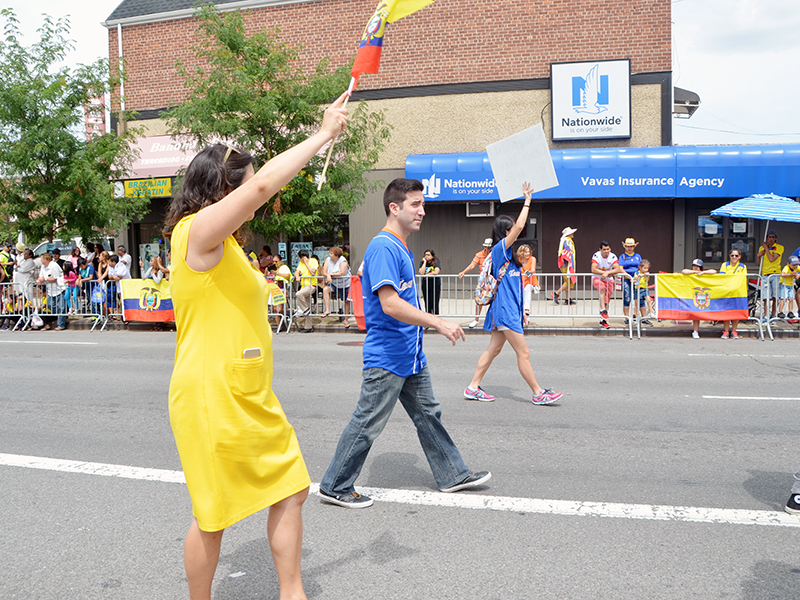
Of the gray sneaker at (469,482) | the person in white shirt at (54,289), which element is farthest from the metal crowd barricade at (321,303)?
the gray sneaker at (469,482)

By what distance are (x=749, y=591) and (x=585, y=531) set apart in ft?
2.90

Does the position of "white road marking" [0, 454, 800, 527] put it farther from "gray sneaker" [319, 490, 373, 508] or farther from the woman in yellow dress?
the woman in yellow dress

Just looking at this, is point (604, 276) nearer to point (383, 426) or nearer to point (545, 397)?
point (545, 397)

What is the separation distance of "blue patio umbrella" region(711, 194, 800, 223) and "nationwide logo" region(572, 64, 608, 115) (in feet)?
20.9

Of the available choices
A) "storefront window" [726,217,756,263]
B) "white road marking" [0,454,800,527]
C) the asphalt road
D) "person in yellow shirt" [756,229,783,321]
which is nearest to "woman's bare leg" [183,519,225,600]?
the asphalt road

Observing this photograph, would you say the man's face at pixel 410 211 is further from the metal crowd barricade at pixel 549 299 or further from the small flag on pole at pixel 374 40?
the metal crowd barricade at pixel 549 299

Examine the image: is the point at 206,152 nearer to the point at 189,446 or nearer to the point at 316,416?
the point at 189,446

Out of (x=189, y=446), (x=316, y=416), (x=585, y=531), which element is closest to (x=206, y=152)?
(x=189, y=446)

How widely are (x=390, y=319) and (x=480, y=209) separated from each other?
52.2 feet

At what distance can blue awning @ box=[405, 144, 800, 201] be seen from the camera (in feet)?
57.6

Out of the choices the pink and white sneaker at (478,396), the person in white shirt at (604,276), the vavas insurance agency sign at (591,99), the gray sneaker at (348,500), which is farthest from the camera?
the vavas insurance agency sign at (591,99)

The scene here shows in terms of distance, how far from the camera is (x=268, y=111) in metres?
15.0

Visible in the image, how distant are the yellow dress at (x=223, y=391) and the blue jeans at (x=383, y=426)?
61.6 inches

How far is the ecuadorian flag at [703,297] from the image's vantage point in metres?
12.7
